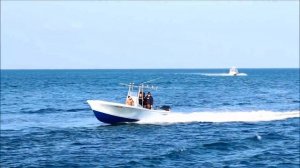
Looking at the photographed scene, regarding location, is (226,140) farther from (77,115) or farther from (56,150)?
(77,115)

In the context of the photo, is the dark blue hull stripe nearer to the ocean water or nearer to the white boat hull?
the white boat hull

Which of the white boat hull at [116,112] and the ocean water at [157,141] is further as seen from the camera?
the white boat hull at [116,112]

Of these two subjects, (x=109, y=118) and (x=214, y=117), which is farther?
(x=214, y=117)

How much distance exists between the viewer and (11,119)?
144 ft

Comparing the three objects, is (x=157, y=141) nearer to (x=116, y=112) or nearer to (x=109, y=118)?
(x=116, y=112)

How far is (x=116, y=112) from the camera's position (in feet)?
127

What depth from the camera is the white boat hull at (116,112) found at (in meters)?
38.4

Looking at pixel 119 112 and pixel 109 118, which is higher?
pixel 119 112

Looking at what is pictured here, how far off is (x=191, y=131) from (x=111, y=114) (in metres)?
6.29

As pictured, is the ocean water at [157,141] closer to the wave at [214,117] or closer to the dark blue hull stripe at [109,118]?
the wave at [214,117]

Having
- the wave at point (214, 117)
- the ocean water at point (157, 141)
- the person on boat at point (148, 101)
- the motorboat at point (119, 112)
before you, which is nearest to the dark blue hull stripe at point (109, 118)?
the motorboat at point (119, 112)

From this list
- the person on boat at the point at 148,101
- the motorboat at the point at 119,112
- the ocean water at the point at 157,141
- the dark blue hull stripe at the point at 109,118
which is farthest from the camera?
the person on boat at the point at 148,101

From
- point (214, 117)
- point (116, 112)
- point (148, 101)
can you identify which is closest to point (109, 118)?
point (116, 112)

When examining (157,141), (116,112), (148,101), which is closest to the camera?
(157,141)
